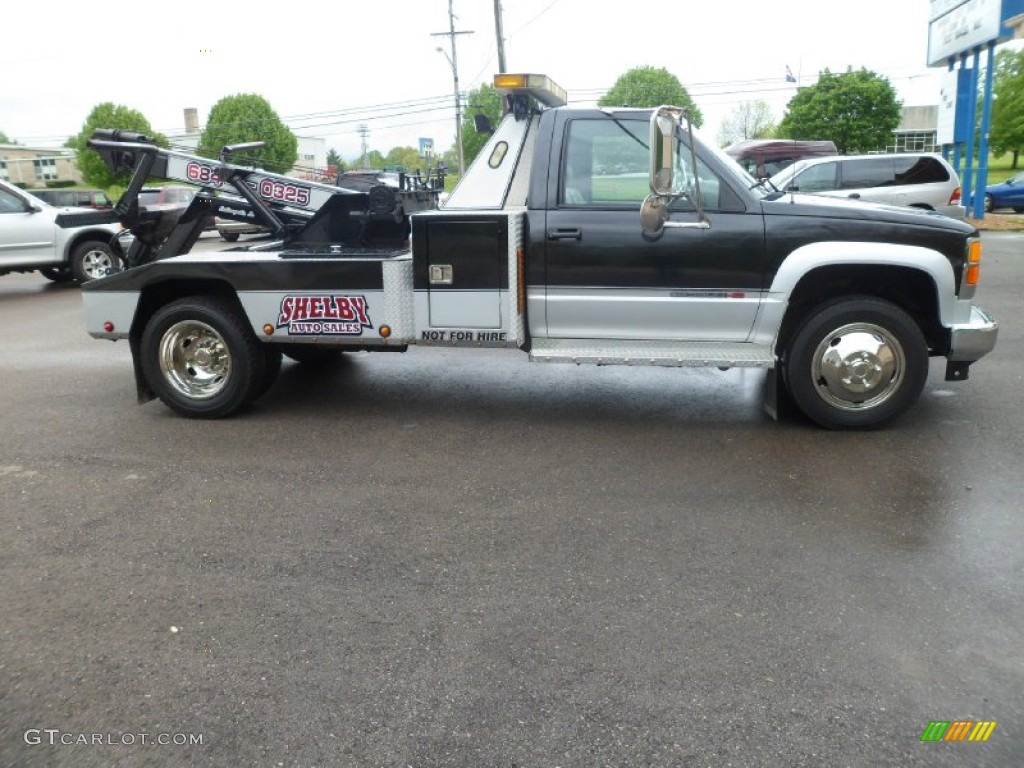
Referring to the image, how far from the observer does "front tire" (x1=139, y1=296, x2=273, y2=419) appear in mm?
6406

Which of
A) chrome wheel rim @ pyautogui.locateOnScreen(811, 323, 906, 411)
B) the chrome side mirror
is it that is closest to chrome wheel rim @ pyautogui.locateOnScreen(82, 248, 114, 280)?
the chrome side mirror

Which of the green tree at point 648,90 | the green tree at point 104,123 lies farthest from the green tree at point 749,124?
the green tree at point 104,123

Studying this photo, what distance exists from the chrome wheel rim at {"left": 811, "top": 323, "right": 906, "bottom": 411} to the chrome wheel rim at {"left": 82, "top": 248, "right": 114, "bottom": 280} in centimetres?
1276

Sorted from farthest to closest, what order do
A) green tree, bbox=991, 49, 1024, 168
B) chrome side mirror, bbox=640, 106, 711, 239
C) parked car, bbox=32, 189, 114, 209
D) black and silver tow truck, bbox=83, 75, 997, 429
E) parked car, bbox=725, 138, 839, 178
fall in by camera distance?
green tree, bbox=991, 49, 1024, 168 → parked car, bbox=32, 189, 114, 209 → parked car, bbox=725, 138, 839, 178 → black and silver tow truck, bbox=83, 75, 997, 429 → chrome side mirror, bbox=640, 106, 711, 239

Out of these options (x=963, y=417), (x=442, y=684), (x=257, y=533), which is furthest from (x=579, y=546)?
(x=963, y=417)

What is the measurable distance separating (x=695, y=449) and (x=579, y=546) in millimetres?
1662

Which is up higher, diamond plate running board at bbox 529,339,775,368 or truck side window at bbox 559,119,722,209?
truck side window at bbox 559,119,722,209

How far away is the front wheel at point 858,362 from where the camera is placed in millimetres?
5707

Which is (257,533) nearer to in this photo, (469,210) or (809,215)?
(469,210)

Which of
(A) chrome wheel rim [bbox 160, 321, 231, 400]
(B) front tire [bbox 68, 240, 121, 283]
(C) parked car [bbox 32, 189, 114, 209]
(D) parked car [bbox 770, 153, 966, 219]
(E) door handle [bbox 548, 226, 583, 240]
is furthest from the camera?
(C) parked car [bbox 32, 189, 114, 209]

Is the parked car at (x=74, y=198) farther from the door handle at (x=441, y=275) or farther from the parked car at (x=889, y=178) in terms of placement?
the door handle at (x=441, y=275)

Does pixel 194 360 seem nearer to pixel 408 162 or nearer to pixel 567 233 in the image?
pixel 567 233

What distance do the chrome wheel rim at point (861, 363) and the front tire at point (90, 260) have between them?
1243cm

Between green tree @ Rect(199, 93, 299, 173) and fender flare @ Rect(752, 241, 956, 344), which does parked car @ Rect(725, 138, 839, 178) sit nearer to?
fender flare @ Rect(752, 241, 956, 344)
